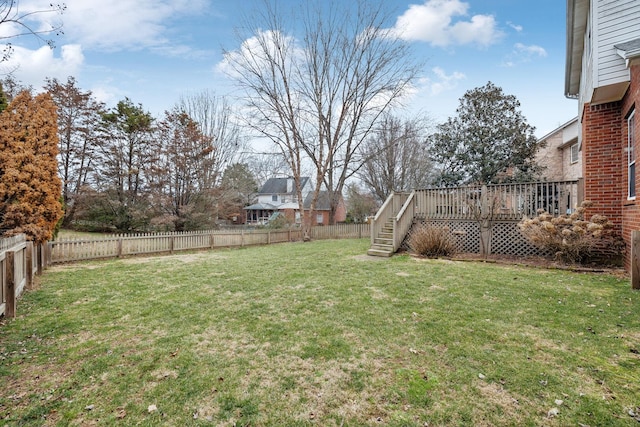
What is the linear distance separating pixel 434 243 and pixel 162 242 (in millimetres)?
10608

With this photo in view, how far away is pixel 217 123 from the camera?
2320 cm

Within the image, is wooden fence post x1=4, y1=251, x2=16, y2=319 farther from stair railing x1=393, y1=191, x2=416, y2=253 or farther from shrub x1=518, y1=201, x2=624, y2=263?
shrub x1=518, y1=201, x2=624, y2=263

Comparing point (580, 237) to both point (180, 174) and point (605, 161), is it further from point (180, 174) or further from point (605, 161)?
point (180, 174)

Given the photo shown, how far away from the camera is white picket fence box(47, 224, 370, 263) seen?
9.84m

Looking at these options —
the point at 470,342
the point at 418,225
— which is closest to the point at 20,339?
the point at 470,342

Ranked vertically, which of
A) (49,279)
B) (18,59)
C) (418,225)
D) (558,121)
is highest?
(558,121)

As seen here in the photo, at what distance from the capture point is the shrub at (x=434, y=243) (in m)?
9.45

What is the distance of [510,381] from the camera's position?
2.71 metres

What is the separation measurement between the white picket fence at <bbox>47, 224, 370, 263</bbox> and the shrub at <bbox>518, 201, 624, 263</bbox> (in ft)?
41.0

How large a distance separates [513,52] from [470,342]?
13.3 m

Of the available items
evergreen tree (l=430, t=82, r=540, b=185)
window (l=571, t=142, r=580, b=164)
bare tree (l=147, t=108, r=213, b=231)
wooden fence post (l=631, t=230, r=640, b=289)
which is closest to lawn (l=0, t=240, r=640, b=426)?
wooden fence post (l=631, t=230, r=640, b=289)

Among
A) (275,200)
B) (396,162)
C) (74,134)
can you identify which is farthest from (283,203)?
(74,134)

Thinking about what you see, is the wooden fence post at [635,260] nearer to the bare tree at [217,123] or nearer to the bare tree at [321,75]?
the bare tree at [321,75]

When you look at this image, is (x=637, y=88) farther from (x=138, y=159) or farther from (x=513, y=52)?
(x=138, y=159)
